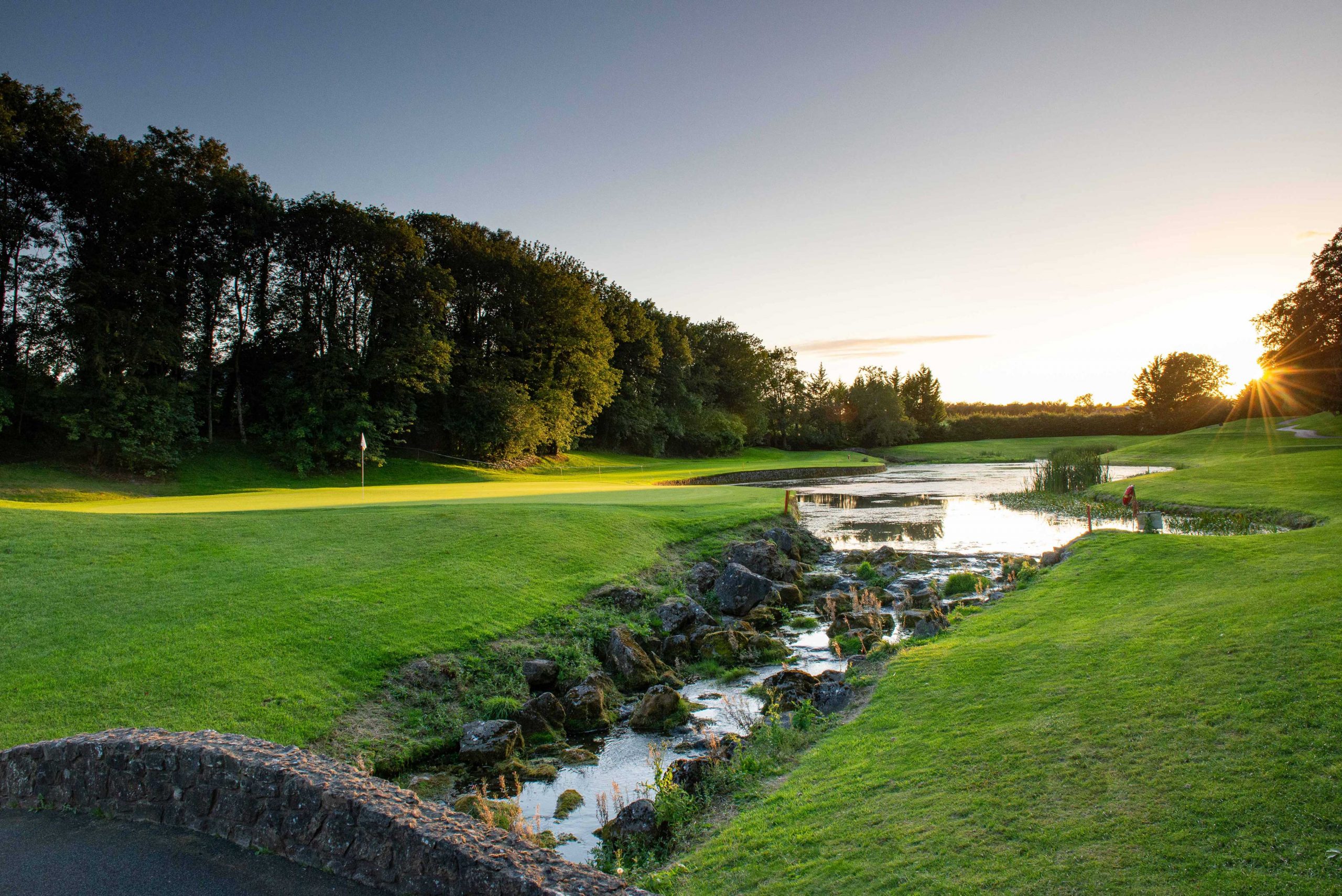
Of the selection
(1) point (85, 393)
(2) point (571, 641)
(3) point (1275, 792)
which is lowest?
(2) point (571, 641)

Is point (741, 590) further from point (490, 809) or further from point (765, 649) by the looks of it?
point (490, 809)

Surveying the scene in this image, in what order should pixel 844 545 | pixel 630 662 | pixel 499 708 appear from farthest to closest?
pixel 844 545 < pixel 630 662 < pixel 499 708

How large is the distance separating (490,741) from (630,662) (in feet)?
10.3

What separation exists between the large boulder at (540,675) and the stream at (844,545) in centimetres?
123

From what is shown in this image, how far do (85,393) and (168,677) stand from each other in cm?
3269

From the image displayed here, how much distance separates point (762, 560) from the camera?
17609 millimetres

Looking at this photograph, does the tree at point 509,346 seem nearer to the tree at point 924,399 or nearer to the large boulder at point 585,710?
the large boulder at point 585,710

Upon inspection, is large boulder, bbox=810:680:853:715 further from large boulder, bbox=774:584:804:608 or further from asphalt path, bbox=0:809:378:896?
large boulder, bbox=774:584:804:608

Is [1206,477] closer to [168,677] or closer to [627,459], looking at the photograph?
[168,677]

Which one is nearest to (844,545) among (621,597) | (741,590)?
(741,590)

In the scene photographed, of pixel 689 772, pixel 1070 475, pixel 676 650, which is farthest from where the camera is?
pixel 1070 475

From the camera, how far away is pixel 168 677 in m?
8.23

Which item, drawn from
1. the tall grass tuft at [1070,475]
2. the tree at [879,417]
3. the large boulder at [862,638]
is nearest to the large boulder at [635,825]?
the large boulder at [862,638]

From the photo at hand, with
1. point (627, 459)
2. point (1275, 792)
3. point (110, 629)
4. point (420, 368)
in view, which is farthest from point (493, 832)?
point (627, 459)
